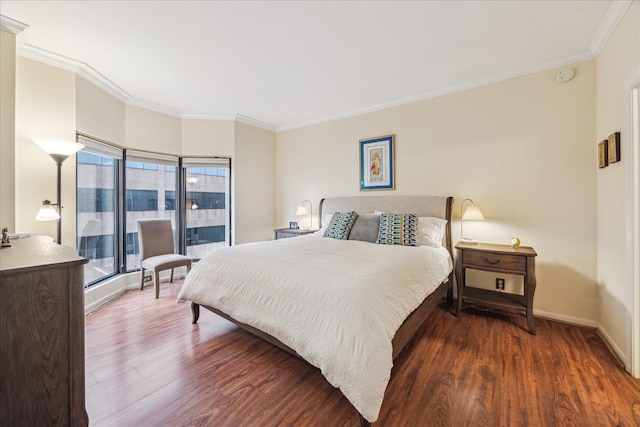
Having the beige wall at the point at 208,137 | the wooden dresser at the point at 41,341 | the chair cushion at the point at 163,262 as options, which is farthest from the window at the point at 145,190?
the wooden dresser at the point at 41,341

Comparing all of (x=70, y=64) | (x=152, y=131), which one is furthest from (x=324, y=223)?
(x=70, y=64)

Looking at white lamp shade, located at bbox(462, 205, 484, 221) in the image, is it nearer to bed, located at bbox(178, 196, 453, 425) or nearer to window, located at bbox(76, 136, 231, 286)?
bed, located at bbox(178, 196, 453, 425)

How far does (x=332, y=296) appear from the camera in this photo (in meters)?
1.56

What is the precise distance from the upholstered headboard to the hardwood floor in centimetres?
126

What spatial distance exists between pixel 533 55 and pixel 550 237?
1.82 m

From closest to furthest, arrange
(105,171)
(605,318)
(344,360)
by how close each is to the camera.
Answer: (344,360)
(605,318)
(105,171)

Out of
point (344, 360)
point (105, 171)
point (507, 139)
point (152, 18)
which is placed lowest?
point (344, 360)

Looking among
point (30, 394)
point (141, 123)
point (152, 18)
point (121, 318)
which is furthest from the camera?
point (141, 123)

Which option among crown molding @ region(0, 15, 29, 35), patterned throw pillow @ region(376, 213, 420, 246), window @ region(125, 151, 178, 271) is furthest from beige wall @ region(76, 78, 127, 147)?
patterned throw pillow @ region(376, 213, 420, 246)

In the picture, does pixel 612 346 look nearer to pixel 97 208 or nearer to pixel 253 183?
pixel 253 183

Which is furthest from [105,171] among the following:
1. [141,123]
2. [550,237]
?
[550,237]

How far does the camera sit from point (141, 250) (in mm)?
3469

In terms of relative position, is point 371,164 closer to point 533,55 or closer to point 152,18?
point 533,55

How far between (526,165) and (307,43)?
2.57m
